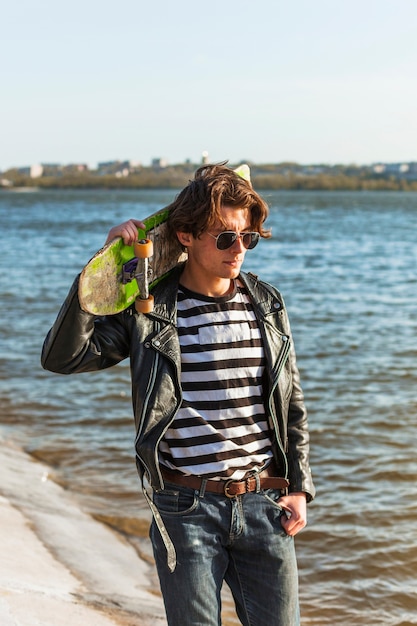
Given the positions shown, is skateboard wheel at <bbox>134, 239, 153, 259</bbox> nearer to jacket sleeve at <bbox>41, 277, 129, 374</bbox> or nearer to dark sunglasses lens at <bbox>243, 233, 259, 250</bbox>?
jacket sleeve at <bbox>41, 277, 129, 374</bbox>

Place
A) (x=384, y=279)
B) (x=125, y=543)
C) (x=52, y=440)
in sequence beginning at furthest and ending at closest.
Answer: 1. (x=384, y=279)
2. (x=52, y=440)
3. (x=125, y=543)

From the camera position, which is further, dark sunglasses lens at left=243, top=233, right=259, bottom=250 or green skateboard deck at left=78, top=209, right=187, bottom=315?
dark sunglasses lens at left=243, top=233, right=259, bottom=250

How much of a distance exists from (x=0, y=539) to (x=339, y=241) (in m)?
39.2

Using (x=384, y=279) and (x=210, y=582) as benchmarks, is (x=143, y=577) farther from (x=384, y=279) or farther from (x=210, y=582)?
(x=384, y=279)

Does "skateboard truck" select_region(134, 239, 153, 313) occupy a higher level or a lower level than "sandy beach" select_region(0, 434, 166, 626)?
higher

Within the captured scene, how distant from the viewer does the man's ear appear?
3188mm

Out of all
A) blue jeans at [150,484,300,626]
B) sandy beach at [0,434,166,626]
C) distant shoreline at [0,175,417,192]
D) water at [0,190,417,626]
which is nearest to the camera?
blue jeans at [150,484,300,626]

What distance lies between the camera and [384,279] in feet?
83.6

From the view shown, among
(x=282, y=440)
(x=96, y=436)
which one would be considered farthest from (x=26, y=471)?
(x=282, y=440)

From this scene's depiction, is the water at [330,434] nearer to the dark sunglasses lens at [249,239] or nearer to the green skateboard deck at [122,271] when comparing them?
the dark sunglasses lens at [249,239]

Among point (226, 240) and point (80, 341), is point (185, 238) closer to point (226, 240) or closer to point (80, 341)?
point (226, 240)

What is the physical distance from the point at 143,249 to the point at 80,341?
38 centimetres

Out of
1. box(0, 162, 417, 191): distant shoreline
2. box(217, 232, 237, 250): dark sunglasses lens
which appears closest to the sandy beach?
box(217, 232, 237, 250): dark sunglasses lens

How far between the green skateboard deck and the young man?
1.8 inches
